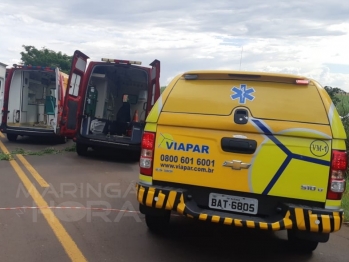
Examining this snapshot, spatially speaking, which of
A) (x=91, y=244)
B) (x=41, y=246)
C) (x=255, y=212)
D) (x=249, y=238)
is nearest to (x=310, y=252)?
(x=249, y=238)

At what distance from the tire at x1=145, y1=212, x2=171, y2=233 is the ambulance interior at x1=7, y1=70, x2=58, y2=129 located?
26.1ft

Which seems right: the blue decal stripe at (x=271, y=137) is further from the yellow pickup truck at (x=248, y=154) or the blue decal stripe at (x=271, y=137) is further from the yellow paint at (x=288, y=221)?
the yellow paint at (x=288, y=221)

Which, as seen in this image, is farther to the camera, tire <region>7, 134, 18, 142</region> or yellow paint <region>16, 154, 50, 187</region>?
tire <region>7, 134, 18, 142</region>

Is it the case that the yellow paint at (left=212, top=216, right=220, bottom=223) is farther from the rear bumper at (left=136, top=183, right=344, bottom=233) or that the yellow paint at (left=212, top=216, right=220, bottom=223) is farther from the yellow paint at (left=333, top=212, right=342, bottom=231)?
the yellow paint at (left=333, top=212, right=342, bottom=231)

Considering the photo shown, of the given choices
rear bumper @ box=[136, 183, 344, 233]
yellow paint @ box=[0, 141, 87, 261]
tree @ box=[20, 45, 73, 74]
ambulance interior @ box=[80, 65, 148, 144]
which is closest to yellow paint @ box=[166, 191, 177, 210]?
rear bumper @ box=[136, 183, 344, 233]

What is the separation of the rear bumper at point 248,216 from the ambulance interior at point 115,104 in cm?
627

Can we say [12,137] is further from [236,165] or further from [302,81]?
[302,81]

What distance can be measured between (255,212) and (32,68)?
10.5 m

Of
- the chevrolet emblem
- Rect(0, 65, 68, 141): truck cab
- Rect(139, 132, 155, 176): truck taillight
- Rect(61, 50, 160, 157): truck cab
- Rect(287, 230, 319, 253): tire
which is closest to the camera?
the chevrolet emblem

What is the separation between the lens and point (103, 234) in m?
5.46

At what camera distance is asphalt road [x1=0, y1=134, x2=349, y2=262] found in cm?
489

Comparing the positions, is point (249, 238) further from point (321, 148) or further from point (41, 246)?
point (41, 246)

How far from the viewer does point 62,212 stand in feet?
20.6

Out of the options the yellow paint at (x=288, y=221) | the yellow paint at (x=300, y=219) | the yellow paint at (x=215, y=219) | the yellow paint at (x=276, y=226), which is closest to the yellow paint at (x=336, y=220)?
the yellow paint at (x=300, y=219)
